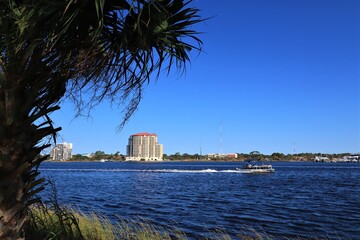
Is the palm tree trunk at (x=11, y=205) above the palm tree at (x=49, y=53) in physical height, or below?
below

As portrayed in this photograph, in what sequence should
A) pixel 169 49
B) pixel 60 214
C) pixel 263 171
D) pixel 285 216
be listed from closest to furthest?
pixel 169 49 → pixel 60 214 → pixel 285 216 → pixel 263 171

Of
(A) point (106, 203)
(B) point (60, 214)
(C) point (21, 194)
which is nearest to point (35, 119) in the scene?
(C) point (21, 194)

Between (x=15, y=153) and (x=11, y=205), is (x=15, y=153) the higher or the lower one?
the higher one

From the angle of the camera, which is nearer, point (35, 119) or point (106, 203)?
point (35, 119)

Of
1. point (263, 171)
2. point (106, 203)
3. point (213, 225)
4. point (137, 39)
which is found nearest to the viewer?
point (137, 39)

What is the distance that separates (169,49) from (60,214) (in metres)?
3.91

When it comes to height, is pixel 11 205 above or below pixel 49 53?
below

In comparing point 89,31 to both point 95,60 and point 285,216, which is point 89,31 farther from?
point 285,216

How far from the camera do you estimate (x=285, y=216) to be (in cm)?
2453

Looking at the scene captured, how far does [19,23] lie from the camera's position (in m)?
4.02

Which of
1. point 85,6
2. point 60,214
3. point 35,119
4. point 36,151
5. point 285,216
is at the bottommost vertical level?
point 285,216

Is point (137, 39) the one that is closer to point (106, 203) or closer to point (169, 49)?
point (169, 49)

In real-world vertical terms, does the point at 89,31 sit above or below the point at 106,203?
above

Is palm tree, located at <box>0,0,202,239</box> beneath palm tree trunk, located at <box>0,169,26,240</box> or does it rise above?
above
